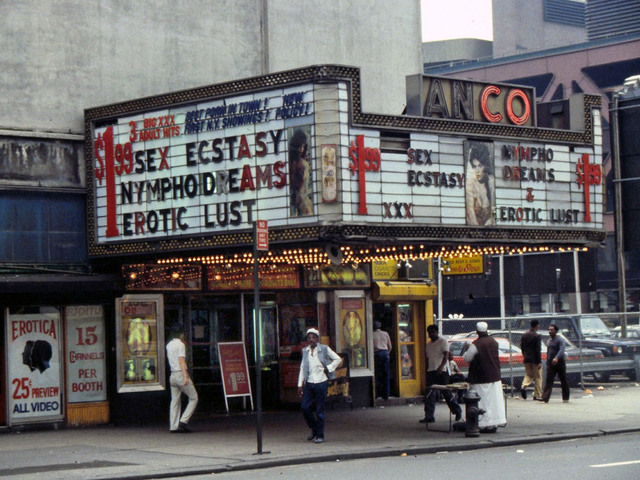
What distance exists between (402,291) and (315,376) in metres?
7.36

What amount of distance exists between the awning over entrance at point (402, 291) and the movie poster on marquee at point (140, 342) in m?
5.07

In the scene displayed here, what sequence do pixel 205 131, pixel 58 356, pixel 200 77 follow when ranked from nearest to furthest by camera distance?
pixel 205 131 < pixel 58 356 < pixel 200 77

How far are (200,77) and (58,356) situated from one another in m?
6.63

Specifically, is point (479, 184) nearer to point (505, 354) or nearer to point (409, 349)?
point (409, 349)

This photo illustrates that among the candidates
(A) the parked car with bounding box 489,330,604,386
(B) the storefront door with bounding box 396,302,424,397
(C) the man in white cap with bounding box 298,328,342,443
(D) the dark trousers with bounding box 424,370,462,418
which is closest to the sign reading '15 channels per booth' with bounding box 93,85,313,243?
(C) the man in white cap with bounding box 298,328,342,443

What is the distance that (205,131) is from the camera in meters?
18.6

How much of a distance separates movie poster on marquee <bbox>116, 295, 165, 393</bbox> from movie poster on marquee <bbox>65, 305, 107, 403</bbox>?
0.35m

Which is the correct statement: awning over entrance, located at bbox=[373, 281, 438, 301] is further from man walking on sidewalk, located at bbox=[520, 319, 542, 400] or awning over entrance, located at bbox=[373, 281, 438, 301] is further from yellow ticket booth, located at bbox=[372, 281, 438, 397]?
man walking on sidewalk, located at bbox=[520, 319, 542, 400]

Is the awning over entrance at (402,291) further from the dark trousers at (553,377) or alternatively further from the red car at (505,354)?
the dark trousers at (553,377)

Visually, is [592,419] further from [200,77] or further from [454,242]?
[200,77]

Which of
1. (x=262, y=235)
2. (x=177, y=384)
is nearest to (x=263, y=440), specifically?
(x=177, y=384)

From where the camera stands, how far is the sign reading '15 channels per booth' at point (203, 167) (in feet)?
57.4

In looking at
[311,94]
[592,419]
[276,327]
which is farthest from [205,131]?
[592,419]

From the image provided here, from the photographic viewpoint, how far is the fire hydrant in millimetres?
17688
